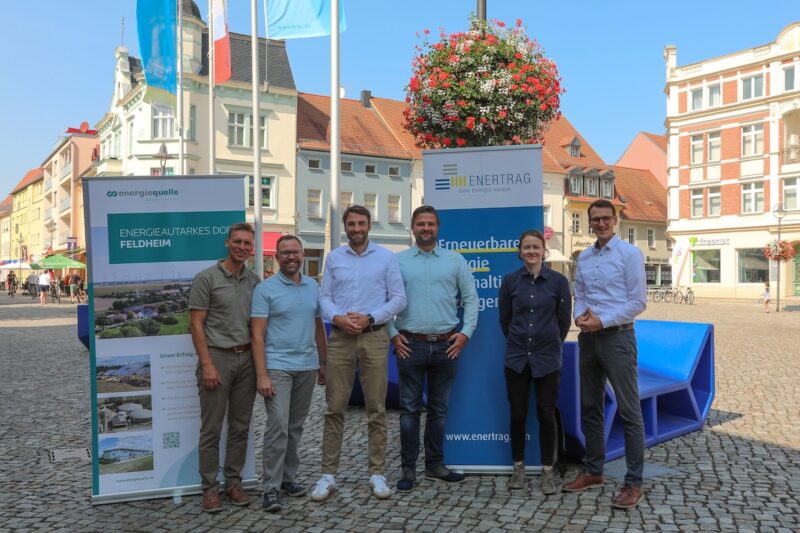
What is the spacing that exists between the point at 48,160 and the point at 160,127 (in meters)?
43.5

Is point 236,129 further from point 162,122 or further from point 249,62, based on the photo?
point 249,62

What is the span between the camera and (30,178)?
99.0 meters

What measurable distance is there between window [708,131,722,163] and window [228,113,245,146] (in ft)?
90.6

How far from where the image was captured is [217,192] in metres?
5.13

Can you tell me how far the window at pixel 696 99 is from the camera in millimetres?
43719

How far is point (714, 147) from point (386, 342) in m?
43.5

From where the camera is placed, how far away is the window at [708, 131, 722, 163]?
4309cm

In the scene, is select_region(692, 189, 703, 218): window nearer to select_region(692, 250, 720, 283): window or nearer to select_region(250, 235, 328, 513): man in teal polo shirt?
select_region(692, 250, 720, 283): window

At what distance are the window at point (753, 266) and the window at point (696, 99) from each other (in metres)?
9.25

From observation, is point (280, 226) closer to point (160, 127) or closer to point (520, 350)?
point (160, 127)

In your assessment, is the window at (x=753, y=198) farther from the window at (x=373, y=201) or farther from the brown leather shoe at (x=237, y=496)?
the brown leather shoe at (x=237, y=496)

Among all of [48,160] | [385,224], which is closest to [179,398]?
[385,224]

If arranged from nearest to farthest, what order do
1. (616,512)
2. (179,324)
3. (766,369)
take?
1. (616,512)
2. (179,324)
3. (766,369)

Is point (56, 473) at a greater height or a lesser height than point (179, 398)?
lesser
